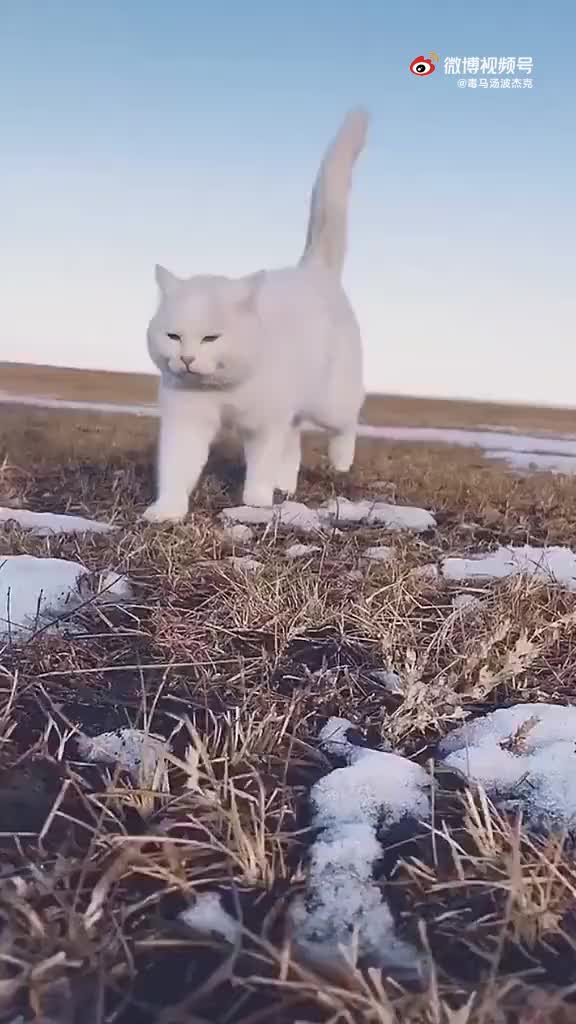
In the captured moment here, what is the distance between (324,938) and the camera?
1.37 ft

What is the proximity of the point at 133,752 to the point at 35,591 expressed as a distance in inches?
16.9

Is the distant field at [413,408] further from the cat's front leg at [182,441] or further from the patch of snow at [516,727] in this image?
the patch of snow at [516,727]

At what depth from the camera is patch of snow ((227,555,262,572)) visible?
1.08 m

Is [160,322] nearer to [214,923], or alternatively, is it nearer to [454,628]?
[454,628]

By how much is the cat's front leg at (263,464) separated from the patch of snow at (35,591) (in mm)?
755

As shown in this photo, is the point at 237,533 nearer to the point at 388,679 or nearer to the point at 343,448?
the point at 388,679

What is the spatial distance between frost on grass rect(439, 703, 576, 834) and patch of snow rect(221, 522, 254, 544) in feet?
2.28

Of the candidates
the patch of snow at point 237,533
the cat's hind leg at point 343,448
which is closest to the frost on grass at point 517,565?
the patch of snow at point 237,533

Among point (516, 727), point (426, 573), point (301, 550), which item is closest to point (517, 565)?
point (426, 573)

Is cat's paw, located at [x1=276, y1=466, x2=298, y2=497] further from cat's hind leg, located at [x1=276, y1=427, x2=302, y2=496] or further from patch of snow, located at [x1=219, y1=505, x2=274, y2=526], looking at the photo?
patch of snow, located at [x1=219, y1=505, x2=274, y2=526]

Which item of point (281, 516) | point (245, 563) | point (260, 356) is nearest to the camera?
point (245, 563)

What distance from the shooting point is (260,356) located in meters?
1.79

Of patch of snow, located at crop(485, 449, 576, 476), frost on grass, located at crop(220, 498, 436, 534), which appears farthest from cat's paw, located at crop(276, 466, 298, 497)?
→ patch of snow, located at crop(485, 449, 576, 476)

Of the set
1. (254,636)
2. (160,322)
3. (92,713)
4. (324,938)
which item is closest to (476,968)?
(324,938)
